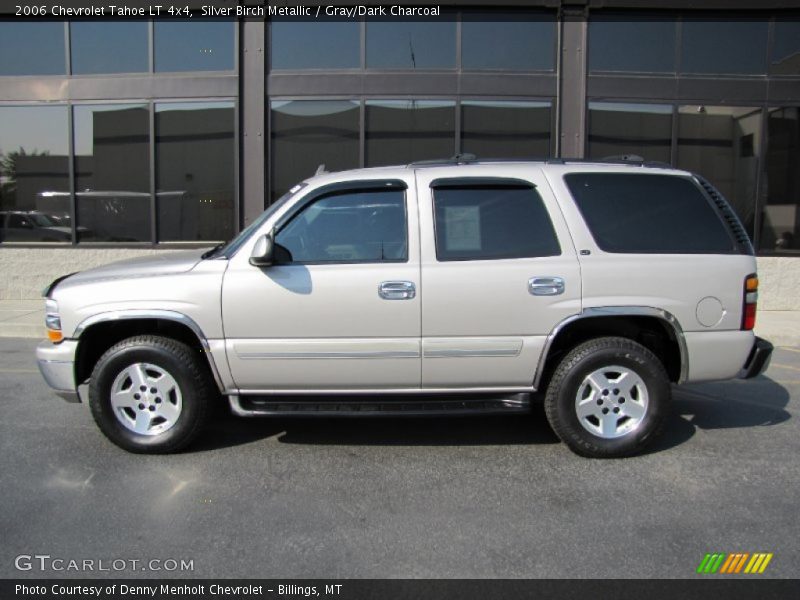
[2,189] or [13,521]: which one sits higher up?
[2,189]

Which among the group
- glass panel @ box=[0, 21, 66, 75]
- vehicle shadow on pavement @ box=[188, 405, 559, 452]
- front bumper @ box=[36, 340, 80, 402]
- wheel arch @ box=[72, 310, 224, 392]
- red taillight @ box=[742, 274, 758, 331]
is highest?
glass panel @ box=[0, 21, 66, 75]

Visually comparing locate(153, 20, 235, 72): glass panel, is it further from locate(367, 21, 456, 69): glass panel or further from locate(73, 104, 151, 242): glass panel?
locate(367, 21, 456, 69): glass panel

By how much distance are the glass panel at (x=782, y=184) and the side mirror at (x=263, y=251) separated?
982 cm

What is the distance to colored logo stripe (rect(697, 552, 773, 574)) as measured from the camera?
2.83 metres

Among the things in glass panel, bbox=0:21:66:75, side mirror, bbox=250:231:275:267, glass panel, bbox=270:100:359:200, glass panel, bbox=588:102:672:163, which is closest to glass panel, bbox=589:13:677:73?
glass panel, bbox=588:102:672:163

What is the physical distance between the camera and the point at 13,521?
3.25 metres

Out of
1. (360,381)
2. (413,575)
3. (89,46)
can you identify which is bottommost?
(413,575)

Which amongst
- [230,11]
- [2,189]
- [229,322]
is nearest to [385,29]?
[230,11]

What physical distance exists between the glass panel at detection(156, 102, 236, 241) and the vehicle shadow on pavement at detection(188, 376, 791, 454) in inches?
251

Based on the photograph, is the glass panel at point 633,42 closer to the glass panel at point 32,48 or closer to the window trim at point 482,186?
the window trim at point 482,186

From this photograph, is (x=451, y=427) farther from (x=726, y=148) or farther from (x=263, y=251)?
(x=726, y=148)

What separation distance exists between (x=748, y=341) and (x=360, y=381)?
Answer: 2613 mm

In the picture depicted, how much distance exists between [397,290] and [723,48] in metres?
9.59

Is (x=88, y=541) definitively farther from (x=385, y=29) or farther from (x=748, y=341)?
(x=385, y=29)
